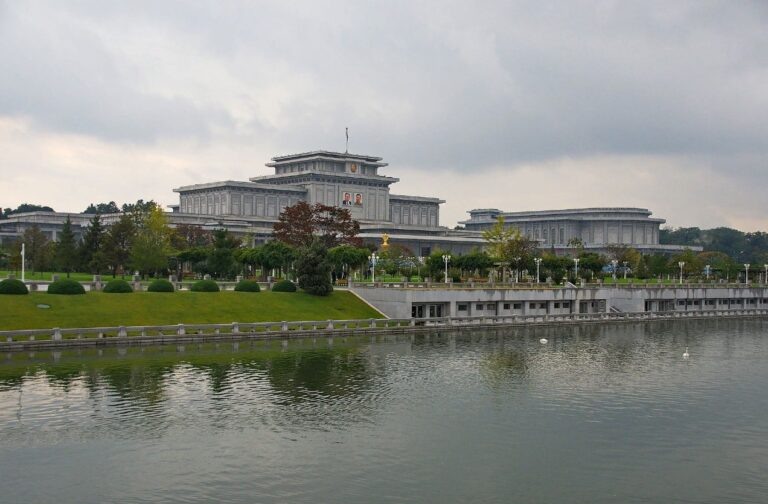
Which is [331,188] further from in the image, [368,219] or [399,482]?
[399,482]

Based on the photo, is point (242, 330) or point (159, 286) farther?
point (159, 286)

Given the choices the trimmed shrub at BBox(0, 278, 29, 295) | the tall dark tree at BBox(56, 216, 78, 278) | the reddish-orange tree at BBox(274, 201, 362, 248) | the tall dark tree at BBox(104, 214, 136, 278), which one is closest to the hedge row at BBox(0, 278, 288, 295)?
the trimmed shrub at BBox(0, 278, 29, 295)

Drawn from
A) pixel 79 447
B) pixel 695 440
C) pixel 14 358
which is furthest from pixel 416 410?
pixel 14 358

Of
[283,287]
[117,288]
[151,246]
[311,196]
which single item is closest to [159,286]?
[117,288]

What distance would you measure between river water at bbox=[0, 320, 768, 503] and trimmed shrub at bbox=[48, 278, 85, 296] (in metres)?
13.2

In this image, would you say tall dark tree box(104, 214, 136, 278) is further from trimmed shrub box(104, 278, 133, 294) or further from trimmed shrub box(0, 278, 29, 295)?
trimmed shrub box(0, 278, 29, 295)

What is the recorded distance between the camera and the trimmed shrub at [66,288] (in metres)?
70.0

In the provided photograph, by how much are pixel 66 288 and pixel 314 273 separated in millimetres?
23798

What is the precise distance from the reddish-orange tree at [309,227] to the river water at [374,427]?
190ft

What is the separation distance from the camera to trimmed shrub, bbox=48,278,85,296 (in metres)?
70.0

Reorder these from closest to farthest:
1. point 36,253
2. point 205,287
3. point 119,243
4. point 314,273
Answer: point 205,287, point 314,273, point 119,243, point 36,253

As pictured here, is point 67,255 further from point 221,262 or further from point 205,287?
point 205,287

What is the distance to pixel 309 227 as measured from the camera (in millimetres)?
120250

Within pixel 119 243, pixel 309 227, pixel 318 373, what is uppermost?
pixel 309 227
